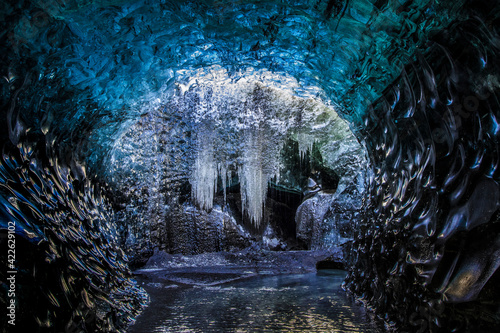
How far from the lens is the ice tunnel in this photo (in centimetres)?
179

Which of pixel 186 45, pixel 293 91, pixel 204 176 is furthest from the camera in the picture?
pixel 204 176

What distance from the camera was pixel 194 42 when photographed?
3.13 metres

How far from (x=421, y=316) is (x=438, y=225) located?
1.92 feet

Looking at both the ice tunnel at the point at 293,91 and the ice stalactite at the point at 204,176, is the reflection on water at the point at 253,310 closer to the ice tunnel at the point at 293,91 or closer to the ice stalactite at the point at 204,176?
the ice tunnel at the point at 293,91

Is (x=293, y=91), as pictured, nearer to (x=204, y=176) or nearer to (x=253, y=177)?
(x=253, y=177)

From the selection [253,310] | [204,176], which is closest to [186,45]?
[253,310]

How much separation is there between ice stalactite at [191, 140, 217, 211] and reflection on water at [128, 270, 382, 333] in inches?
152

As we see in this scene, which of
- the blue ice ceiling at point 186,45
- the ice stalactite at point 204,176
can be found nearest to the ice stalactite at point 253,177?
the ice stalactite at point 204,176

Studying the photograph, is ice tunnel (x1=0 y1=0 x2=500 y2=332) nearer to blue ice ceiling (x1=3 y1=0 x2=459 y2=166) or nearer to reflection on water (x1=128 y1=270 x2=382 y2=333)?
blue ice ceiling (x1=3 y1=0 x2=459 y2=166)

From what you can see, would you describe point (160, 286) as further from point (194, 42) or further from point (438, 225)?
point (438, 225)

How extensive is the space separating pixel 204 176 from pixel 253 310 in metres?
5.44

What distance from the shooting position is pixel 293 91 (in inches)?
181

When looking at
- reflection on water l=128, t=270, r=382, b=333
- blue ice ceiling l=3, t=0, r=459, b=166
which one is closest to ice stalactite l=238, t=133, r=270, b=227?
reflection on water l=128, t=270, r=382, b=333

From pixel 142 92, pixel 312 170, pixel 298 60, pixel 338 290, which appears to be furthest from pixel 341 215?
pixel 142 92
